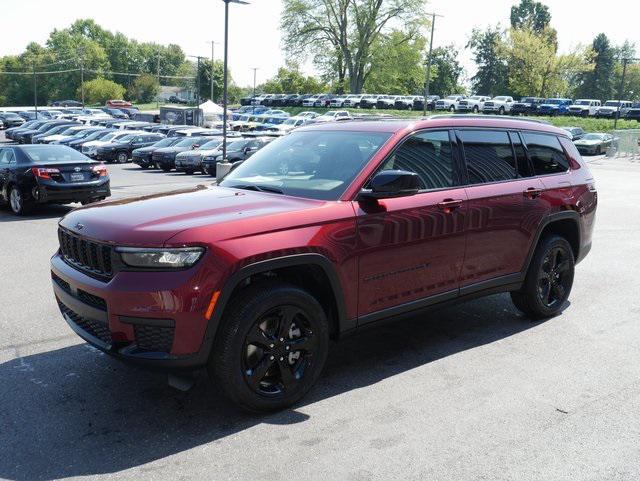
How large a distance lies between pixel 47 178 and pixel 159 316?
1033cm

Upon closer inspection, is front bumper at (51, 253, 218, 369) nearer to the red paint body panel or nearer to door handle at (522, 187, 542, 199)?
the red paint body panel

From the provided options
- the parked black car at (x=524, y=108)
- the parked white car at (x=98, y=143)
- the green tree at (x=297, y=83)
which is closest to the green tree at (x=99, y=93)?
the green tree at (x=297, y=83)

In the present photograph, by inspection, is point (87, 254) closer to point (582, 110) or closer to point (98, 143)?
point (98, 143)

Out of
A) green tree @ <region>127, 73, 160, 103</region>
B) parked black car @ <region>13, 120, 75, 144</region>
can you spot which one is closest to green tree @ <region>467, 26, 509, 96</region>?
green tree @ <region>127, 73, 160, 103</region>

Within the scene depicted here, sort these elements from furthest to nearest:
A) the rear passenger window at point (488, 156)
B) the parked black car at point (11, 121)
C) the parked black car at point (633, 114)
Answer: the parked black car at point (11, 121) < the parked black car at point (633, 114) < the rear passenger window at point (488, 156)

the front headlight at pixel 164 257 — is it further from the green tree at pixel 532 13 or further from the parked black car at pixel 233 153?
the green tree at pixel 532 13

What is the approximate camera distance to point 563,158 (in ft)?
20.1

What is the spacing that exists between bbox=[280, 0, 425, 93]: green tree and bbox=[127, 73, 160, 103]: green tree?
56854mm

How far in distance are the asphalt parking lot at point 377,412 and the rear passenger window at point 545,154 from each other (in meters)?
1.45

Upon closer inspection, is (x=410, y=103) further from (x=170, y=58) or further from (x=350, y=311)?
(x=170, y=58)

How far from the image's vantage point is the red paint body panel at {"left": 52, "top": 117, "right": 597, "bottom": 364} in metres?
3.44

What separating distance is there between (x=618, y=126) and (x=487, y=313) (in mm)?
52820

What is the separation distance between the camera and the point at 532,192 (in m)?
5.49

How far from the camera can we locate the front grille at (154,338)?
3422 mm
